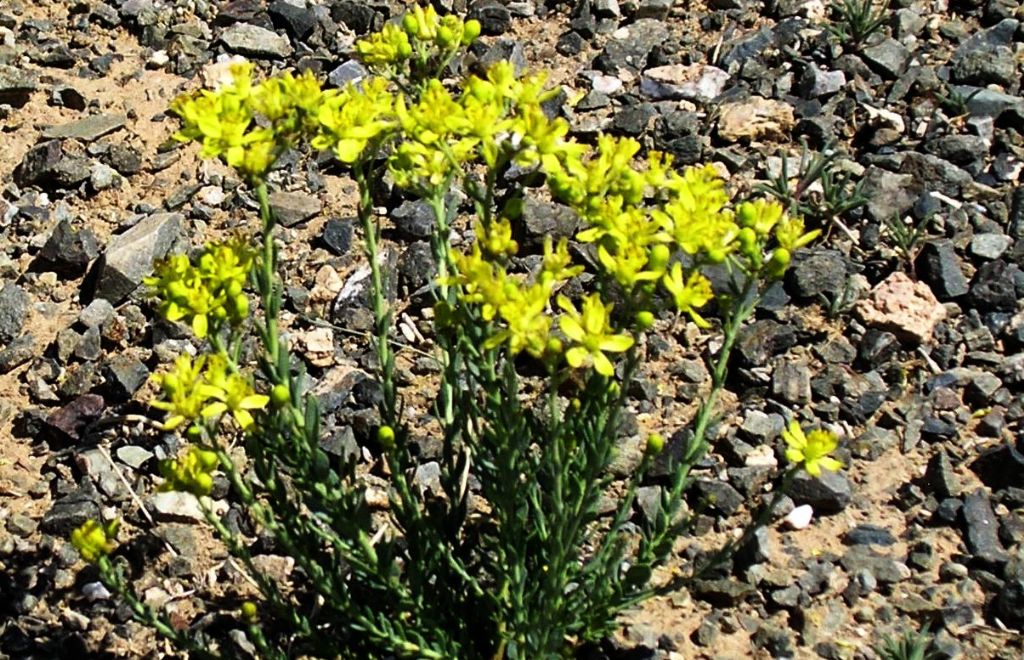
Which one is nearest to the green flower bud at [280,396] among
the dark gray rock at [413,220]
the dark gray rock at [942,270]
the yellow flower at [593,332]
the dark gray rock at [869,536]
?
the yellow flower at [593,332]

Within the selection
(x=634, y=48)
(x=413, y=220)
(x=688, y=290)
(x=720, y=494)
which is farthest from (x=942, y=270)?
(x=688, y=290)

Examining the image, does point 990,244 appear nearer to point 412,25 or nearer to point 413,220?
point 413,220

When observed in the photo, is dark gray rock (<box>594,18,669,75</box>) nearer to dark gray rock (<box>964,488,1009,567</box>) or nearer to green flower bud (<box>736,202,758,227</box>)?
dark gray rock (<box>964,488,1009,567</box>)

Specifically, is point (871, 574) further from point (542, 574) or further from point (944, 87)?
point (944, 87)

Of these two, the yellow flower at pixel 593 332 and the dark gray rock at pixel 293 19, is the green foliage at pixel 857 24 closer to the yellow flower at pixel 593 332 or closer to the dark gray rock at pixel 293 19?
the dark gray rock at pixel 293 19

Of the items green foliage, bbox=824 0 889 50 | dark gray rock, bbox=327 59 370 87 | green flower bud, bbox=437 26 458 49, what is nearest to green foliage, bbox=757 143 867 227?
green foliage, bbox=824 0 889 50

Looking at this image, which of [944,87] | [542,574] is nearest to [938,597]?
[542,574]
